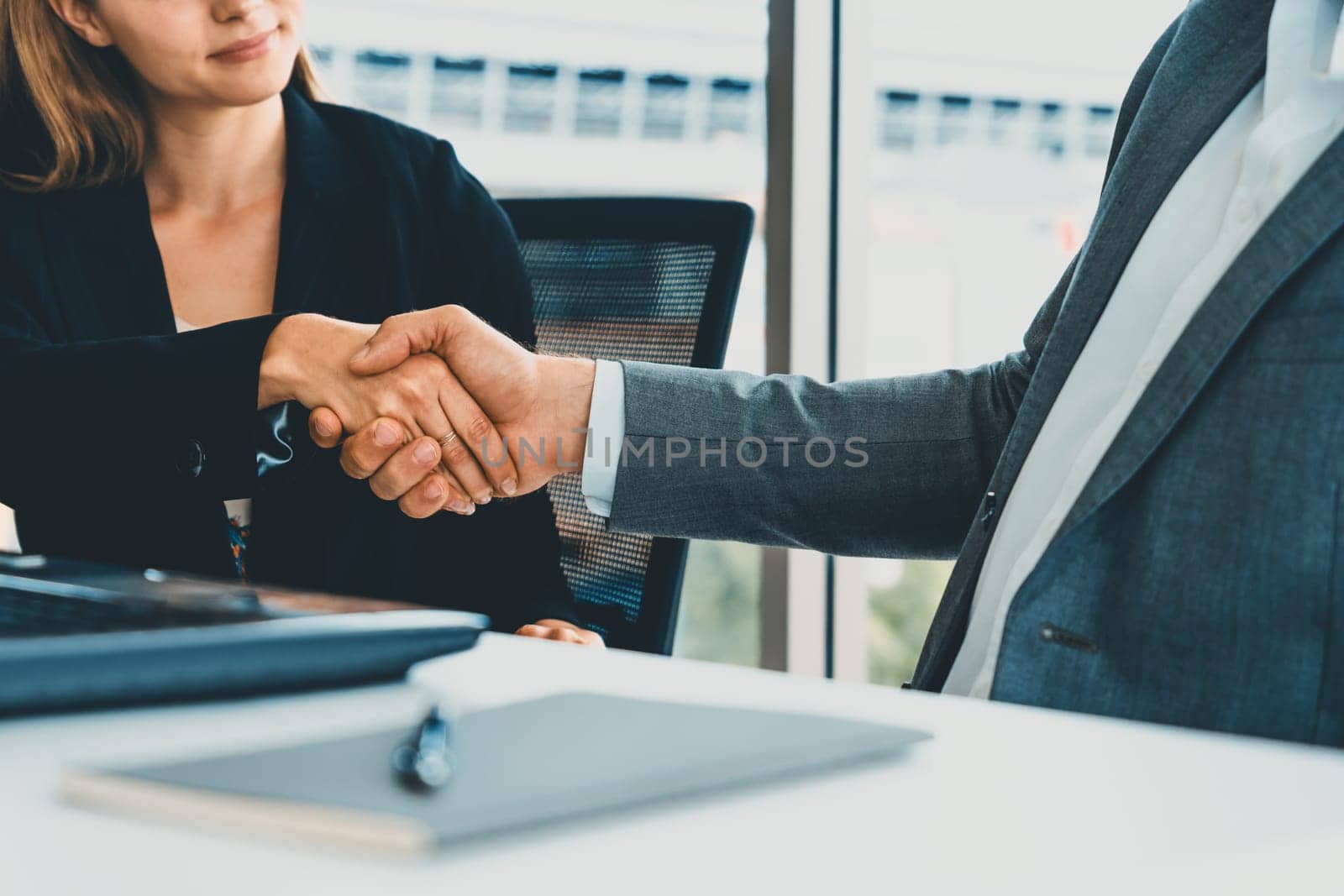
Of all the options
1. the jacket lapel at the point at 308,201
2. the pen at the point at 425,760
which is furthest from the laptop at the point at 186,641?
the jacket lapel at the point at 308,201

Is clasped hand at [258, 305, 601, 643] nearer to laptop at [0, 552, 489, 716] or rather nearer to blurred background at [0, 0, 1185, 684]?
laptop at [0, 552, 489, 716]

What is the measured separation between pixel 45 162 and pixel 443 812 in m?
1.36

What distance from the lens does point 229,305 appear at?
1.39 metres

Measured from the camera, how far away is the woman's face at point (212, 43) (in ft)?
4.26

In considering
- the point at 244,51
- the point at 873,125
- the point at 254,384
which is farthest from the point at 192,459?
the point at 873,125

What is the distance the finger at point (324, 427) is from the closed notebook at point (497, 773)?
81cm

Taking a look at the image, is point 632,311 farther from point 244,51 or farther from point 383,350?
point 244,51

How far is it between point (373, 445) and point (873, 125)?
122 centimetres

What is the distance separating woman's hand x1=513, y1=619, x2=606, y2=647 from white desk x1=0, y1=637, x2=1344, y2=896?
64 cm

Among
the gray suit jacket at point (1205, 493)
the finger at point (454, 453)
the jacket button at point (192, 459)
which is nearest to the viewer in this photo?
the gray suit jacket at point (1205, 493)

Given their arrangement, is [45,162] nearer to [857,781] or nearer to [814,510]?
[814,510]

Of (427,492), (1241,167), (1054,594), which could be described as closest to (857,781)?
(1054,594)

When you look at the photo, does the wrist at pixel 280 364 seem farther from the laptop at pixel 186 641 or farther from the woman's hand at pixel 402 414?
the laptop at pixel 186 641

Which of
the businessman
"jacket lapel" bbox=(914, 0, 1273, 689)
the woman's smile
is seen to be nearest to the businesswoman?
the woman's smile
